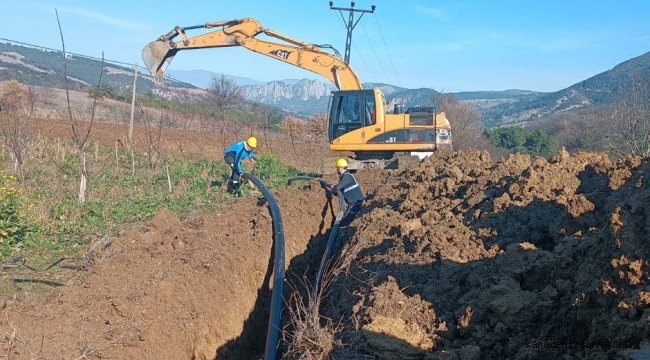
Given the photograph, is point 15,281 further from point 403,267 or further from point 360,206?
point 360,206

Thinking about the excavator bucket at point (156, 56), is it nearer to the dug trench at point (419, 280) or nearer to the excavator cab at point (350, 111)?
the excavator cab at point (350, 111)

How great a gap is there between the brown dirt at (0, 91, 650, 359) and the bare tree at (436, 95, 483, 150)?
20.3 metres

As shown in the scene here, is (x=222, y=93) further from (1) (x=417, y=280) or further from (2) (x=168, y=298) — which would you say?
(1) (x=417, y=280)

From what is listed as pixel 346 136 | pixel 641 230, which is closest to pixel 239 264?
pixel 641 230

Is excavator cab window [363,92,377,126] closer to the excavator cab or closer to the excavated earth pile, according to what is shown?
the excavator cab

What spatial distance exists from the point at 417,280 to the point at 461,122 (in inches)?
1053

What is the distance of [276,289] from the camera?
6.98 m

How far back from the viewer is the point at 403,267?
20.7 ft

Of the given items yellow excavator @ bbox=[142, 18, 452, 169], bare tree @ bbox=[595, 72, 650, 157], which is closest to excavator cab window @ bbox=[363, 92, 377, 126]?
yellow excavator @ bbox=[142, 18, 452, 169]

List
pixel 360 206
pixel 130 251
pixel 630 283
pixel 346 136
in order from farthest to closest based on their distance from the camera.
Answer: pixel 346 136 → pixel 360 206 → pixel 130 251 → pixel 630 283

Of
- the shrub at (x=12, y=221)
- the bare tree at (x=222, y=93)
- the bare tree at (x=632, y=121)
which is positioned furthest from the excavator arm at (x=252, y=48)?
the bare tree at (x=222, y=93)

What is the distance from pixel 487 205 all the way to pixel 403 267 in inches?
78.1

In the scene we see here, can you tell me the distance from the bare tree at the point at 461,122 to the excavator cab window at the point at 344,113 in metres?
14.8

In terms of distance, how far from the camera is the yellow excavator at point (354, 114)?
15141 millimetres
